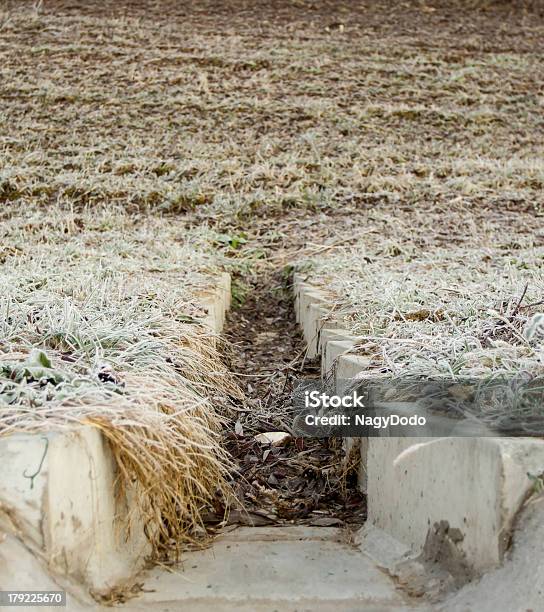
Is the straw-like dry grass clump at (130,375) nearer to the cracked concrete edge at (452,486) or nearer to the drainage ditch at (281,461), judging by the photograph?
the drainage ditch at (281,461)

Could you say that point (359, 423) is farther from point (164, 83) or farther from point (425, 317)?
point (164, 83)

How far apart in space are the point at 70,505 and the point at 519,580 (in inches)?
24.9

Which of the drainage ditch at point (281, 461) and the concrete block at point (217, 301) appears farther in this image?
the concrete block at point (217, 301)

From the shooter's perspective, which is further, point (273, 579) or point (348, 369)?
point (348, 369)

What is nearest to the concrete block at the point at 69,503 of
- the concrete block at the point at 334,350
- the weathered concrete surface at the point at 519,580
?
the weathered concrete surface at the point at 519,580

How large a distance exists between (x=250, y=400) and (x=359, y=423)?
55 centimetres

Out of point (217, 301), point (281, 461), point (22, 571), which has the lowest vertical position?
point (281, 461)

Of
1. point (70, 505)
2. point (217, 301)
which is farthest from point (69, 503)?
point (217, 301)

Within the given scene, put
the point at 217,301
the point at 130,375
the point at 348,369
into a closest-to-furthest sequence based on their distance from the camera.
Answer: the point at 130,375, the point at 348,369, the point at 217,301

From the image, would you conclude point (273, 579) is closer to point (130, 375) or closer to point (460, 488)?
point (460, 488)

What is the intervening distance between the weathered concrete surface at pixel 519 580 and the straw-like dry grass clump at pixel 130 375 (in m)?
0.50

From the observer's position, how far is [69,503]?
1095 millimetres

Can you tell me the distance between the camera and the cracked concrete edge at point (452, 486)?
A: 41.2 inches

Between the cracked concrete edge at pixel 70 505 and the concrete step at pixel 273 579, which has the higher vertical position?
the cracked concrete edge at pixel 70 505
